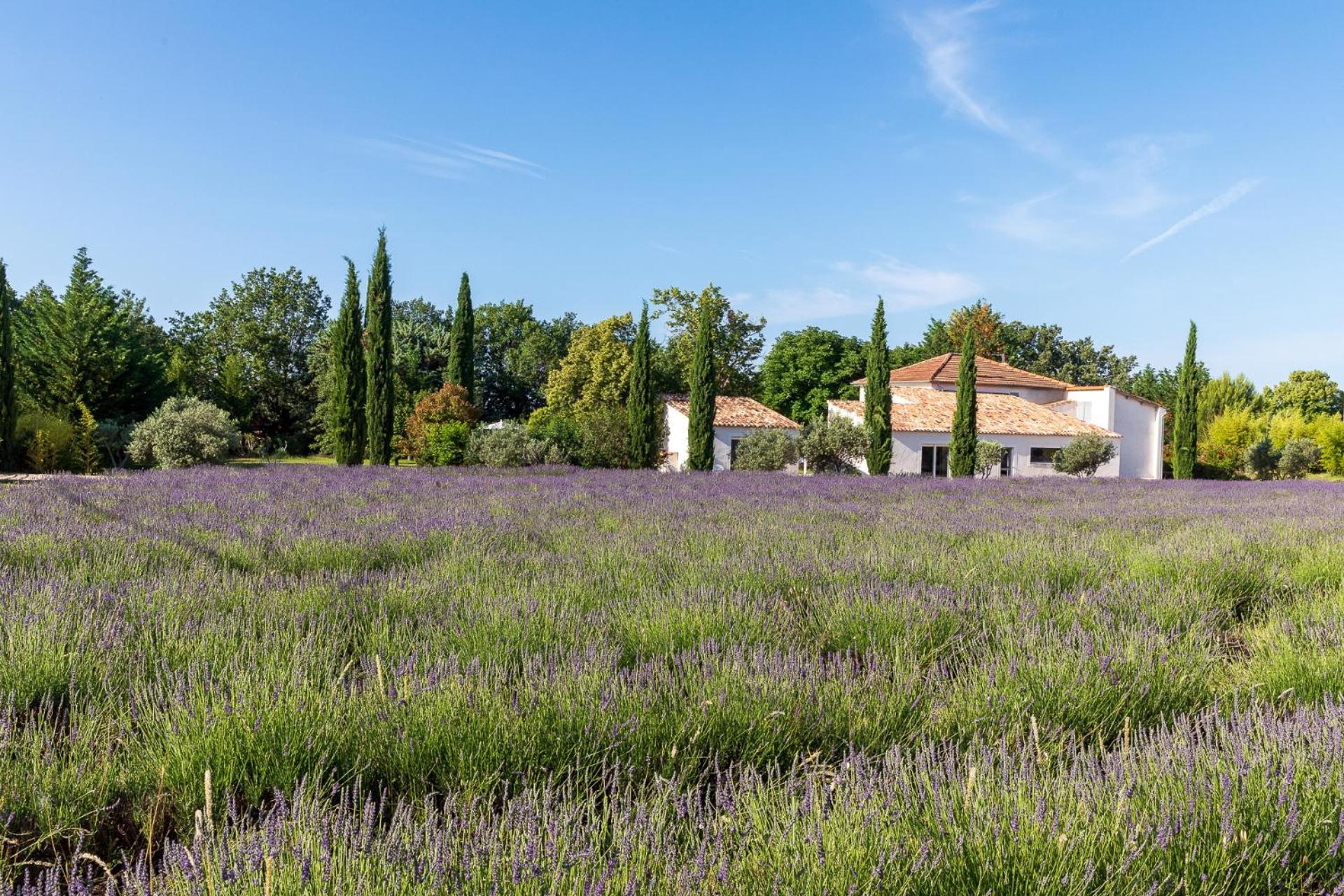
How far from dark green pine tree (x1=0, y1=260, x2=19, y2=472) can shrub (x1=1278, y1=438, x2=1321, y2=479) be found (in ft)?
159

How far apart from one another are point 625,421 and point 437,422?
7.73 m

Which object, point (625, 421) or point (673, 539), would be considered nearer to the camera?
point (673, 539)

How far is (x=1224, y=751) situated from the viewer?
1.89 m

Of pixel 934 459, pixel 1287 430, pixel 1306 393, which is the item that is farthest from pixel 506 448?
pixel 1306 393

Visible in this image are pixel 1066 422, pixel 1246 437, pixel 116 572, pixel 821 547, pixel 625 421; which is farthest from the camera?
pixel 1246 437

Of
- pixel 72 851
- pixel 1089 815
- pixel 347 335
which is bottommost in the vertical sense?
pixel 72 851

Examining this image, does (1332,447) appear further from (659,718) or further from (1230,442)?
(659,718)

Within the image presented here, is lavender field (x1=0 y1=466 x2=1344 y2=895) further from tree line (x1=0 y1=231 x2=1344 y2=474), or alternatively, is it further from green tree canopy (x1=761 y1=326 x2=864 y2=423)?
green tree canopy (x1=761 y1=326 x2=864 y2=423)

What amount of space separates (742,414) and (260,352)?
92.2 ft

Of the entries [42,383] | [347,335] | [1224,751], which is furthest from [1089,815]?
[42,383]

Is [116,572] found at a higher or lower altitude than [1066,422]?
lower

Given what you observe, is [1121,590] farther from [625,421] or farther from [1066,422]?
[1066,422]

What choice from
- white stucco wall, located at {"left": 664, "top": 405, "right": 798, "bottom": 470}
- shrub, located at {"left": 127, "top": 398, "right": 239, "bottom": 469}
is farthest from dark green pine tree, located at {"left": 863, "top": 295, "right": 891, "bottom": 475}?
shrub, located at {"left": 127, "top": 398, "right": 239, "bottom": 469}

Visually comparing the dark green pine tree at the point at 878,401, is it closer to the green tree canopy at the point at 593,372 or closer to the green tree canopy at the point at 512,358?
the green tree canopy at the point at 593,372
